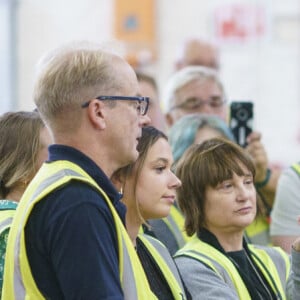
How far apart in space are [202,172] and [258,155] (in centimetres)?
89

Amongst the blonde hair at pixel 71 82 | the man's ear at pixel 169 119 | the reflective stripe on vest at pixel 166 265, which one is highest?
the blonde hair at pixel 71 82

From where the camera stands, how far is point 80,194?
72.0 inches

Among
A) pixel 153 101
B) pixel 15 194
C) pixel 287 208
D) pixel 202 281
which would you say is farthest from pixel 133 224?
pixel 153 101

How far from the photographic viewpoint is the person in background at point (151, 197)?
7.57 ft

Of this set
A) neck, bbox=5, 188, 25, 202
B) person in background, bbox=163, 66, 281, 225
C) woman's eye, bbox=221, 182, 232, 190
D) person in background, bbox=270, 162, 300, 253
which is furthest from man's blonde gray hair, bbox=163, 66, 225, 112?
neck, bbox=5, 188, 25, 202

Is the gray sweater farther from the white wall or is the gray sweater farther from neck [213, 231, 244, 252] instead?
the white wall

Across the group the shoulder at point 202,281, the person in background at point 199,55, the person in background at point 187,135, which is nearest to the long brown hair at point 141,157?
the shoulder at point 202,281

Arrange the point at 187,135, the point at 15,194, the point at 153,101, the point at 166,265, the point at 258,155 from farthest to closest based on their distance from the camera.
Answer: the point at 153,101
the point at 258,155
the point at 187,135
the point at 15,194
the point at 166,265

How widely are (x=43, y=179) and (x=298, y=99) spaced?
5.48 meters

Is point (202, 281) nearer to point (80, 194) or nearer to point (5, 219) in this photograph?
point (5, 219)

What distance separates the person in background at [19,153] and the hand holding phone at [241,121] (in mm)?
1234

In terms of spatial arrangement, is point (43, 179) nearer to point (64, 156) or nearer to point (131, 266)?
point (64, 156)

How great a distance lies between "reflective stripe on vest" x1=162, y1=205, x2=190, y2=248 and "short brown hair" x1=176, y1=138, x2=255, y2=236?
0.88 ft

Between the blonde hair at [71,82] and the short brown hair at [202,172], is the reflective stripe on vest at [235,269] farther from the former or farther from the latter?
the blonde hair at [71,82]
